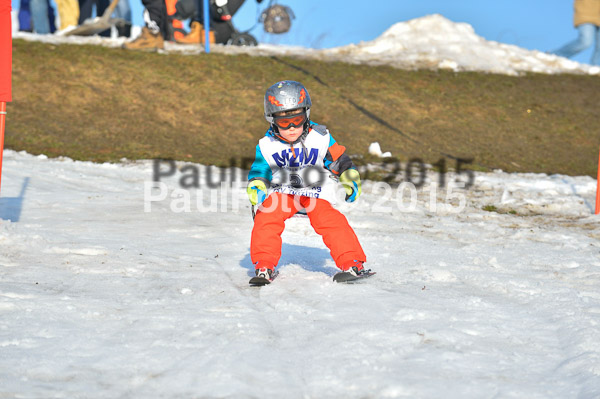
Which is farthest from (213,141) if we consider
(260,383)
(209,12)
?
(260,383)

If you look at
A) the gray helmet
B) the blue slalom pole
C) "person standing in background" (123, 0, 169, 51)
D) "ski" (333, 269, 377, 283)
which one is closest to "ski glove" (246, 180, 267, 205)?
the gray helmet

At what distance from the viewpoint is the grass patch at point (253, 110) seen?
1109 cm

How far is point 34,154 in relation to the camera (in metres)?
9.80

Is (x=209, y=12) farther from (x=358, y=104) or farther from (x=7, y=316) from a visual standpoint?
(x=7, y=316)

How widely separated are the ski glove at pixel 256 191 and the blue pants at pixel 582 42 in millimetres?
13826

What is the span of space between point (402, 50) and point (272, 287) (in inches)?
553

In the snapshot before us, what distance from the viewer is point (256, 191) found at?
179 inches

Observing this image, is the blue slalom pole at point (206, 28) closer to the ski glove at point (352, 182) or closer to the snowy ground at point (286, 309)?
the snowy ground at point (286, 309)

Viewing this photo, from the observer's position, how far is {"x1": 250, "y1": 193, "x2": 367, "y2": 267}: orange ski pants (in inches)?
177

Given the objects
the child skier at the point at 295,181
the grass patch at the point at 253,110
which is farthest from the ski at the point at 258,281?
the grass patch at the point at 253,110

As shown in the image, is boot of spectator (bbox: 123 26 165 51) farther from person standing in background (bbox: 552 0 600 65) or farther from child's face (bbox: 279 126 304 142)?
child's face (bbox: 279 126 304 142)

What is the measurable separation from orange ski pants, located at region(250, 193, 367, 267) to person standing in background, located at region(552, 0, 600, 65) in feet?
44.1

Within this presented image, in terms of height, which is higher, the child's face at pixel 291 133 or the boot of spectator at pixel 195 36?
the boot of spectator at pixel 195 36

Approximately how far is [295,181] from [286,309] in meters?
1.13
